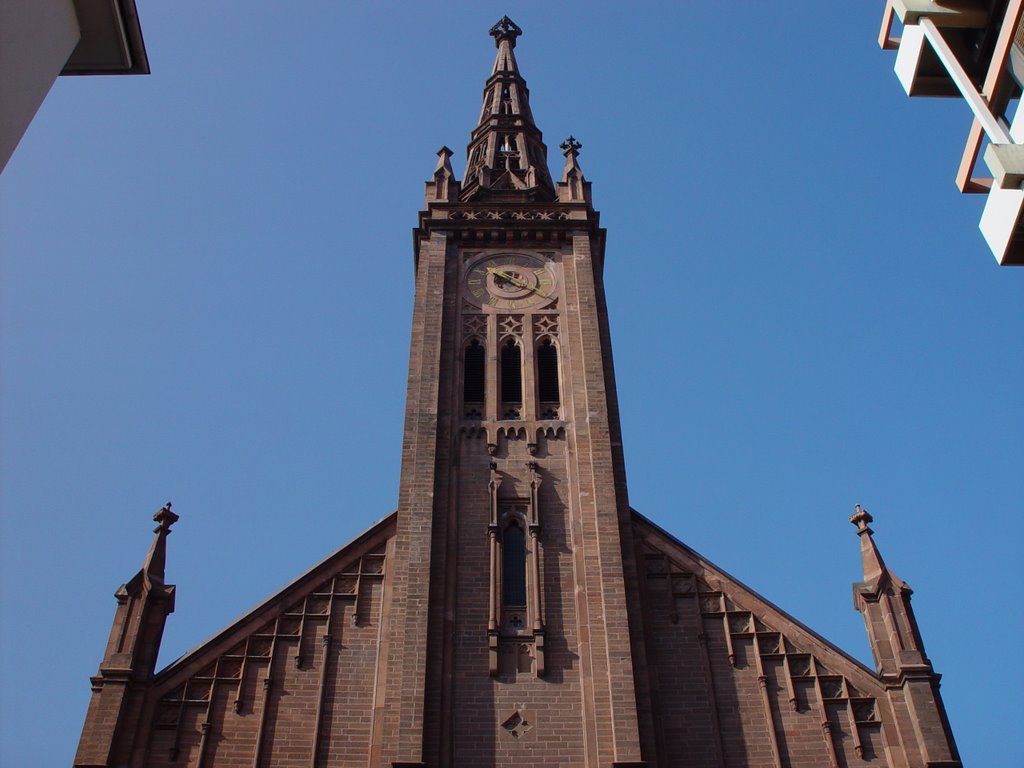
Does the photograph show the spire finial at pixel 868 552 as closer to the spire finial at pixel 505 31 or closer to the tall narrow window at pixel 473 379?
the tall narrow window at pixel 473 379

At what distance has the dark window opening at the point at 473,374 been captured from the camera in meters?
25.3

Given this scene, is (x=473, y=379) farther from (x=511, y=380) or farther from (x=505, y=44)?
(x=505, y=44)

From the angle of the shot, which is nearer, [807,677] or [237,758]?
[237,758]

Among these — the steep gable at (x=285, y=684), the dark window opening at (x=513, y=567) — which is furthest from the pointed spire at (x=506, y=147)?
the steep gable at (x=285, y=684)

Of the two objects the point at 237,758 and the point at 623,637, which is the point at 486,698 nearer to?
the point at 623,637

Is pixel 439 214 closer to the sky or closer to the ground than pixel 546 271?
closer to the sky

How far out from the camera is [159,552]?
21.0 metres

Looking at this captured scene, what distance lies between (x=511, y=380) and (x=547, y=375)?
3.16 feet

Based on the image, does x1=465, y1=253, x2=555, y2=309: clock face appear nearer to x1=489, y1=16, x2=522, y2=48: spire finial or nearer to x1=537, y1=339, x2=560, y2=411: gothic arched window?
x1=537, y1=339, x2=560, y2=411: gothic arched window

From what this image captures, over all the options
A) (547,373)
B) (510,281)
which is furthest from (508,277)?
(547,373)

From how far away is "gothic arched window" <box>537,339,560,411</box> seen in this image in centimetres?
2514

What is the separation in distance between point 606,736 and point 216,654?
7.83 meters

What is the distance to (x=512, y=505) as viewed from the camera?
22.5 meters

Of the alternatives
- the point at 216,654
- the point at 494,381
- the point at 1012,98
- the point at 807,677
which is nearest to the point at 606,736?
the point at 807,677
